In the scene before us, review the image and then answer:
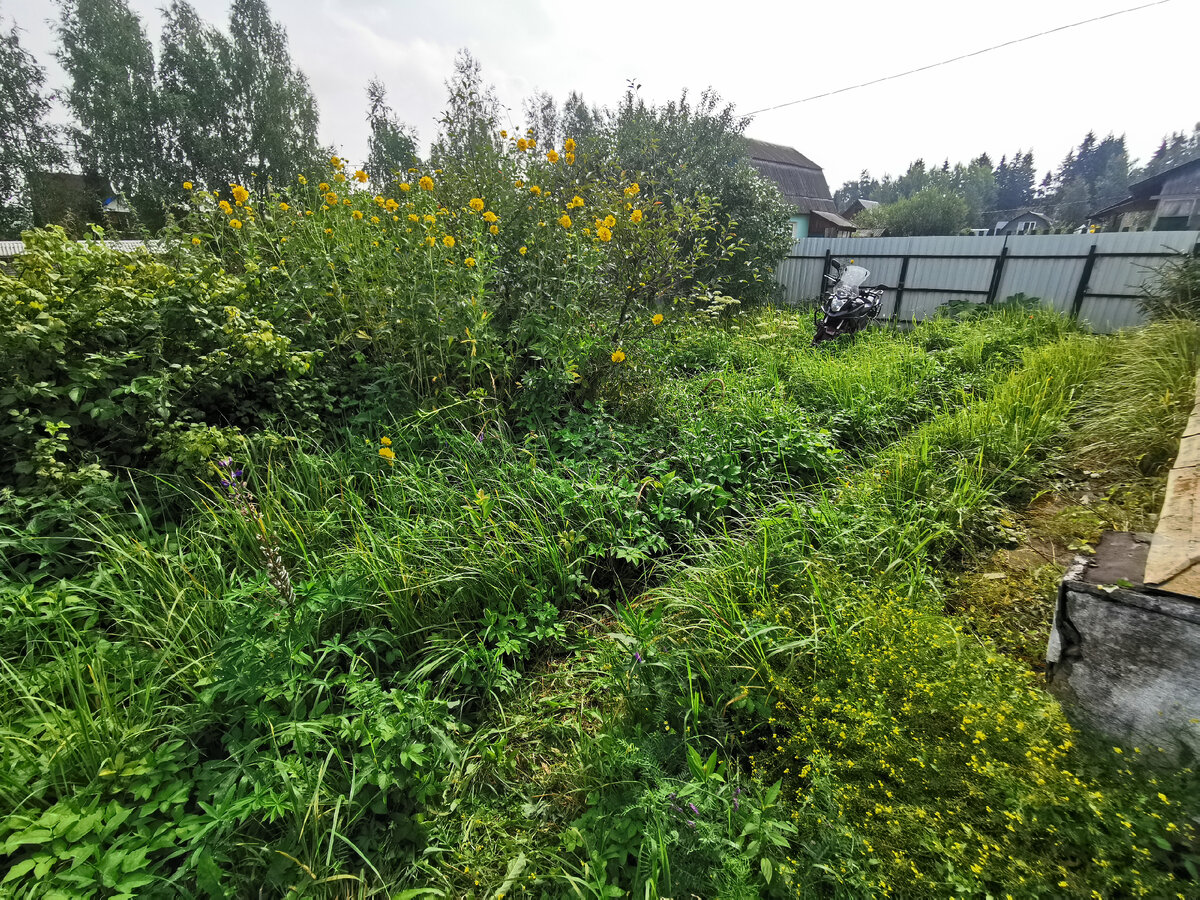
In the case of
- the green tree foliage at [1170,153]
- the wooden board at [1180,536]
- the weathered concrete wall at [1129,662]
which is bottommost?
the weathered concrete wall at [1129,662]

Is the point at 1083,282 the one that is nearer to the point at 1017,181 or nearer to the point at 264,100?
the point at 264,100

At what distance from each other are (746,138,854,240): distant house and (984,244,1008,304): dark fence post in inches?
816

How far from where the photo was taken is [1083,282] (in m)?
6.82

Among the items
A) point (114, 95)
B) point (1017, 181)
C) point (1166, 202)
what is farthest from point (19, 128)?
point (1017, 181)

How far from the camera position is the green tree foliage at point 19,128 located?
16422 mm

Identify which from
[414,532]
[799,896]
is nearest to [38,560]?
[414,532]

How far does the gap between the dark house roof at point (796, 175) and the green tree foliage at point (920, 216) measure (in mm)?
3934

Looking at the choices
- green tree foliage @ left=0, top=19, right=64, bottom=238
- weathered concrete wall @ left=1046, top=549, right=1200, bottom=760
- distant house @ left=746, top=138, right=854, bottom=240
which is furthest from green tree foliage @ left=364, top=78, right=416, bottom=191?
distant house @ left=746, top=138, right=854, bottom=240

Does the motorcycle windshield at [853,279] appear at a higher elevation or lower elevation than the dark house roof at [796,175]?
lower

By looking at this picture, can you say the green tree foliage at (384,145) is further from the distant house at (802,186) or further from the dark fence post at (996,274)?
the distant house at (802,186)

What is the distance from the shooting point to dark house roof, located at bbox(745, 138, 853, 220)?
91.5ft

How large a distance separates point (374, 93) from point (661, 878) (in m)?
13.2

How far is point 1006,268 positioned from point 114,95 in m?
27.7

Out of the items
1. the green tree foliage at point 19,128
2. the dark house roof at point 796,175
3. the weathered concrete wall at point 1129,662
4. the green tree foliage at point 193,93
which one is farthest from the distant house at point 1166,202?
the green tree foliage at point 19,128
